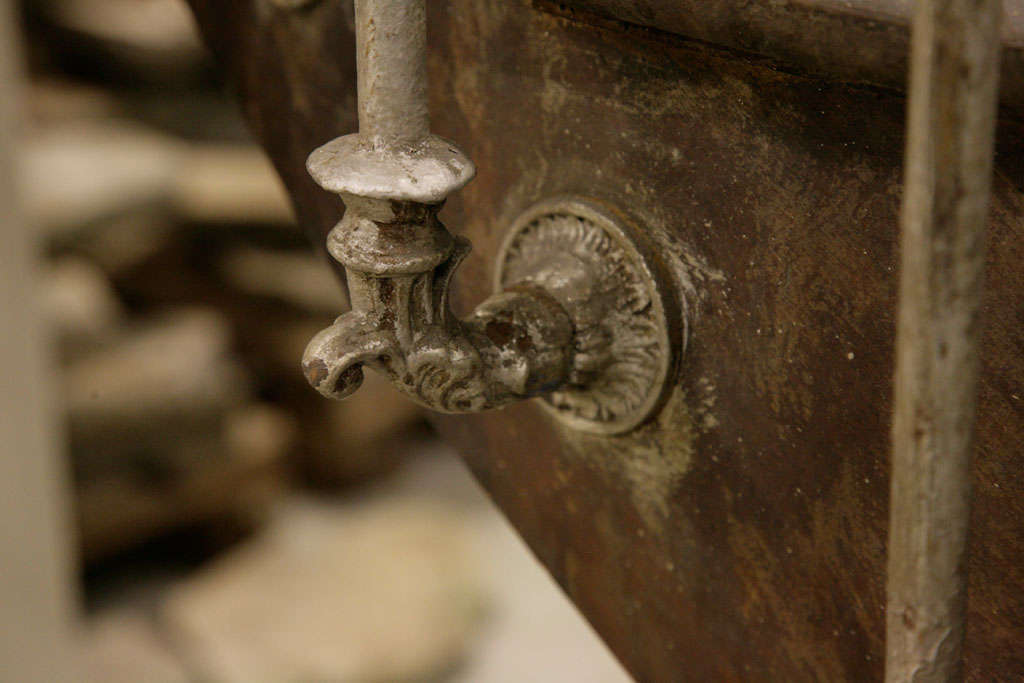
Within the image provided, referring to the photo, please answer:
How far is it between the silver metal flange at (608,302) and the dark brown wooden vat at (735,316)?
11 mm

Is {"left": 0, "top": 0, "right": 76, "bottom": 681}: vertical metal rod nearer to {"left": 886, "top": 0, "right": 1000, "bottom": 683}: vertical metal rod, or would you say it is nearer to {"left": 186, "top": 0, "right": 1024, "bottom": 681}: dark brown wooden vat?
{"left": 186, "top": 0, "right": 1024, "bottom": 681}: dark brown wooden vat

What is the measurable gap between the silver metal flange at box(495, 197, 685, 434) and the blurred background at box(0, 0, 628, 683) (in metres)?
1.41

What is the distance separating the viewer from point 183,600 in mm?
2178

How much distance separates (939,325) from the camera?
1.08 feet

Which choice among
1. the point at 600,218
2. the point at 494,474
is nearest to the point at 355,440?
the point at 494,474

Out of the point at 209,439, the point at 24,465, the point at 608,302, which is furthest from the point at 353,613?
the point at 608,302

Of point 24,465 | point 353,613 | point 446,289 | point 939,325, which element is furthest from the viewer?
point 353,613

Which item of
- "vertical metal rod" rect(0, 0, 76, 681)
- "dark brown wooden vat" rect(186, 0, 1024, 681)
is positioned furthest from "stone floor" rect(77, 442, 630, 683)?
"dark brown wooden vat" rect(186, 0, 1024, 681)

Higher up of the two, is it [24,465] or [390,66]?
[390,66]

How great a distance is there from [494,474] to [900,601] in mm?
351

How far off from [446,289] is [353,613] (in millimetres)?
1748

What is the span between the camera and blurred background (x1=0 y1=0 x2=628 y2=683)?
2.12 metres

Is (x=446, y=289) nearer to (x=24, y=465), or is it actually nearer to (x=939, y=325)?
(x=939, y=325)

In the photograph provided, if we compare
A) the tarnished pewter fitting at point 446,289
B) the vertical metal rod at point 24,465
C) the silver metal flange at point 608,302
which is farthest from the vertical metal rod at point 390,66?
the vertical metal rod at point 24,465
